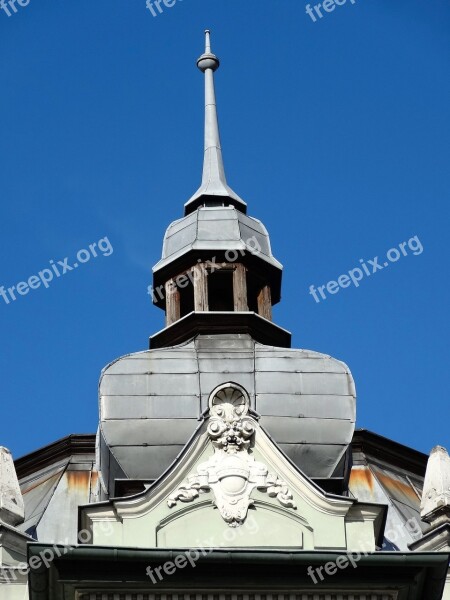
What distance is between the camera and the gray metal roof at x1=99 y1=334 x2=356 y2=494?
36.1 meters

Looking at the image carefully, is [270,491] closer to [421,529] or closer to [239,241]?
[421,529]

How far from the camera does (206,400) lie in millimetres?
36688

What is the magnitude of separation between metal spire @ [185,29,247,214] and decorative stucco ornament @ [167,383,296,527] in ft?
24.7

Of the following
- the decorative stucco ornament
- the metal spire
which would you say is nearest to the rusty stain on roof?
the metal spire

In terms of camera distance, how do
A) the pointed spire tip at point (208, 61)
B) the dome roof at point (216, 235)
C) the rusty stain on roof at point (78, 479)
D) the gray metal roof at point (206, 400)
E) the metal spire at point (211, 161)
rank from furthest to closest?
the pointed spire tip at point (208, 61)
the metal spire at point (211, 161)
the dome roof at point (216, 235)
the rusty stain on roof at point (78, 479)
the gray metal roof at point (206, 400)

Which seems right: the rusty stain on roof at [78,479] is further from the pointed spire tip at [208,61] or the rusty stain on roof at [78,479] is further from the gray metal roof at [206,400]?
the pointed spire tip at [208,61]

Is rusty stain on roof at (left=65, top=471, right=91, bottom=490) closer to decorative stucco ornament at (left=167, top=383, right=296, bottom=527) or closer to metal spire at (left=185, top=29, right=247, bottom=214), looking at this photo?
metal spire at (left=185, top=29, right=247, bottom=214)

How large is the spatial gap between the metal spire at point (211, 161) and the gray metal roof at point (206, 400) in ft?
14.3

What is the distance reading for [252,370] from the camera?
37.6m

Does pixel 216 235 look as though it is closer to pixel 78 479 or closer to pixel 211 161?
pixel 211 161

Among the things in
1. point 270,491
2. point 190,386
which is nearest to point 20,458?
point 190,386

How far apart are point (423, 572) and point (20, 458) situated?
9.62m

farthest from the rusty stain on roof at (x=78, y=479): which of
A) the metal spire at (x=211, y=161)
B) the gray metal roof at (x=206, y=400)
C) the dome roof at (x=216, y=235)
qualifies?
the metal spire at (x=211, y=161)

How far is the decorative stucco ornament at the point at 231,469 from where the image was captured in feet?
112
